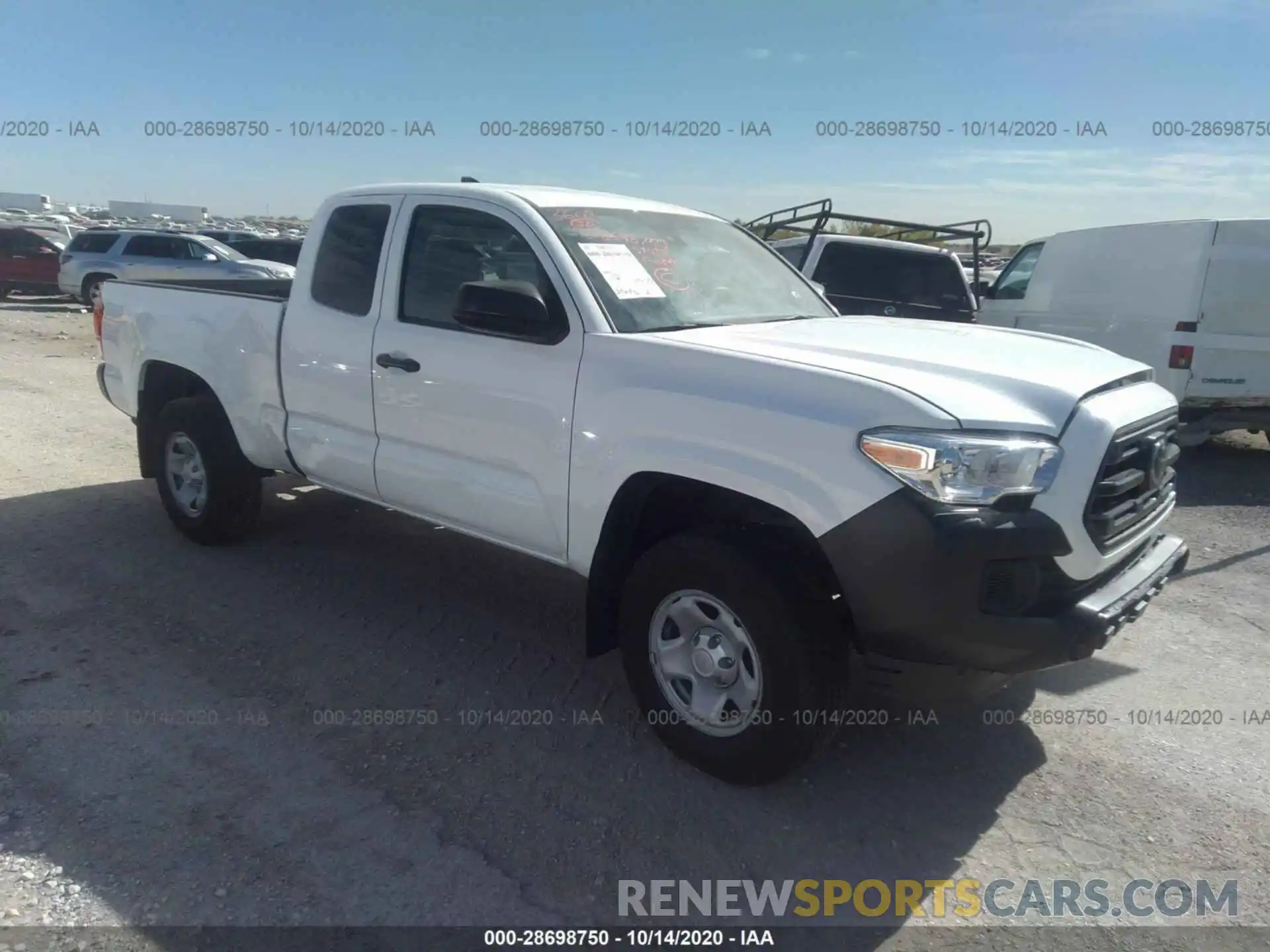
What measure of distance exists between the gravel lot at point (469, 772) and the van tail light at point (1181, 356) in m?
3.65

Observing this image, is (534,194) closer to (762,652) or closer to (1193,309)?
(762,652)

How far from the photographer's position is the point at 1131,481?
323 cm

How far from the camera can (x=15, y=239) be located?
21.6m

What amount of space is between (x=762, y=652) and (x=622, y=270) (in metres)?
1.65

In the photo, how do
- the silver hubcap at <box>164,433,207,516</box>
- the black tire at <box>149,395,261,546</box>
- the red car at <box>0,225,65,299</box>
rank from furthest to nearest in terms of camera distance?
the red car at <box>0,225,65,299</box> → the silver hubcap at <box>164,433,207,516</box> → the black tire at <box>149,395,261,546</box>

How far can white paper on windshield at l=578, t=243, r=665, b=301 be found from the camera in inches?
153

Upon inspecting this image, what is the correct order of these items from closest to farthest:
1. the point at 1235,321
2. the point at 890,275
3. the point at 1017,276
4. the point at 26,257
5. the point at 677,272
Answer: the point at 677,272 < the point at 1235,321 < the point at 890,275 < the point at 1017,276 < the point at 26,257

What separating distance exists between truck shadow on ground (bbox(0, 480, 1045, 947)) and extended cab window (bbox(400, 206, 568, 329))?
61.5 inches

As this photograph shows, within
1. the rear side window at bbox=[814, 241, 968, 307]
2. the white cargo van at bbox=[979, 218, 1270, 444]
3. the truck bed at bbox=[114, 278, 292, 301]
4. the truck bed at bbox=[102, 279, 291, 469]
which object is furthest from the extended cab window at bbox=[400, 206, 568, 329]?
the white cargo van at bbox=[979, 218, 1270, 444]

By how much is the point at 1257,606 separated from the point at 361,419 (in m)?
4.82

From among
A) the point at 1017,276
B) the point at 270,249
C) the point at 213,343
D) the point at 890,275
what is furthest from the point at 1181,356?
the point at 270,249

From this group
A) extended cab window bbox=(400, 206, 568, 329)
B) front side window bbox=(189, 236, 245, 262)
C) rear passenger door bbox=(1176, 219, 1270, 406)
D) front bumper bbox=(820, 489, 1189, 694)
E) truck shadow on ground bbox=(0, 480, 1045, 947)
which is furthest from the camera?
front side window bbox=(189, 236, 245, 262)

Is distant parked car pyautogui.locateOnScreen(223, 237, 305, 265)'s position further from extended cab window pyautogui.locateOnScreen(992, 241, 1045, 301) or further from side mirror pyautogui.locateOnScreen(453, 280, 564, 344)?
side mirror pyautogui.locateOnScreen(453, 280, 564, 344)

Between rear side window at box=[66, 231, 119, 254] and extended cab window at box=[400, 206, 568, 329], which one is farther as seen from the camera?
rear side window at box=[66, 231, 119, 254]
